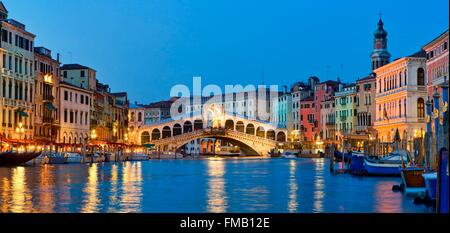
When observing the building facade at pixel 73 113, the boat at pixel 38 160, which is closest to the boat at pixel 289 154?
the building facade at pixel 73 113

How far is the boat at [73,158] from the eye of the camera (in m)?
38.7

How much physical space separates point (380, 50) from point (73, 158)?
2955 cm

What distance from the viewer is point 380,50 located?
60281 mm

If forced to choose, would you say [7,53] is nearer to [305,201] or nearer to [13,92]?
[13,92]

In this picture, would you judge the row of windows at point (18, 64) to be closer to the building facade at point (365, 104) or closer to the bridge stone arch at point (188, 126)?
the building facade at point (365, 104)

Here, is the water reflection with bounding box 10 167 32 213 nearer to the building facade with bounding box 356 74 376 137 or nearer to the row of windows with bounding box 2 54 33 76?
the row of windows with bounding box 2 54 33 76

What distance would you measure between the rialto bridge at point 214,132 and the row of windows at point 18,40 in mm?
24946

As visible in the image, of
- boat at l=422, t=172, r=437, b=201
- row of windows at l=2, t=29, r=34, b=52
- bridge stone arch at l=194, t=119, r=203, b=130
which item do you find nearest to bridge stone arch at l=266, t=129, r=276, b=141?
bridge stone arch at l=194, t=119, r=203, b=130

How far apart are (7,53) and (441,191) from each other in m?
30.2

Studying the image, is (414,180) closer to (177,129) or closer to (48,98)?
(48,98)

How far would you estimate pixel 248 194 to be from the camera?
610 inches

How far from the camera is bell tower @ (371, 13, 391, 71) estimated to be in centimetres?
6022

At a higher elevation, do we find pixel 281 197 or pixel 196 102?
pixel 196 102

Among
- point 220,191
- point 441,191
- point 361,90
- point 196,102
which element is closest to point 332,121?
point 361,90
